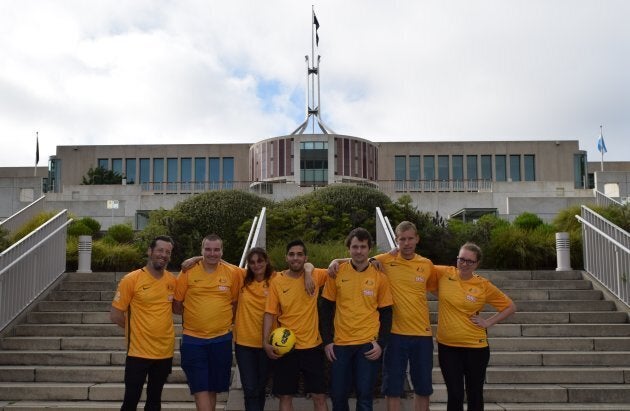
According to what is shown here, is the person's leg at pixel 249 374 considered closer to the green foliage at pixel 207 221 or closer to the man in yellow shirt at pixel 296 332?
the man in yellow shirt at pixel 296 332

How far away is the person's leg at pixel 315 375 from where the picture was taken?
15.6ft

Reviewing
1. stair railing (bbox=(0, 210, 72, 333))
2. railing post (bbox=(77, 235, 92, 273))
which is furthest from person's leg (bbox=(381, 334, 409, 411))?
railing post (bbox=(77, 235, 92, 273))

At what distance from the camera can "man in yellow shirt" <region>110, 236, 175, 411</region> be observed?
15.4ft

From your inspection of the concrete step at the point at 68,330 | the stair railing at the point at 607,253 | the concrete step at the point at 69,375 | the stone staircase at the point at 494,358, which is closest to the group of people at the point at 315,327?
the stone staircase at the point at 494,358

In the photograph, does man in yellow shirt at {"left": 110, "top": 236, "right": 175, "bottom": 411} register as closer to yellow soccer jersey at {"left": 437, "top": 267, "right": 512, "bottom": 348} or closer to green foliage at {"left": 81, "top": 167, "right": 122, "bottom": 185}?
yellow soccer jersey at {"left": 437, "top": 267, "right": 512, "bottom": 348}

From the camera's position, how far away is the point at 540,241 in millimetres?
10555

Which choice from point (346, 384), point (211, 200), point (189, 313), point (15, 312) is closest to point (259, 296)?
point (189, 313)

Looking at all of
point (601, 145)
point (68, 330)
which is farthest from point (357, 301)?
point (601, 145)

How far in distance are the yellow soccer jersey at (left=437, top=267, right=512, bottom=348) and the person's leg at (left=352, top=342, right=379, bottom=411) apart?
23.5 inches

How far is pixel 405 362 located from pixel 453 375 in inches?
14.8

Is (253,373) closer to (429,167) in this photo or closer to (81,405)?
(81,405)

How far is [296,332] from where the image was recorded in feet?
15.7

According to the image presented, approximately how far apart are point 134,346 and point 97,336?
3105mm

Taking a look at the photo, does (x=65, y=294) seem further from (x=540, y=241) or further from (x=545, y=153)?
(x=545, y=153)
